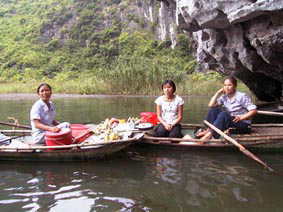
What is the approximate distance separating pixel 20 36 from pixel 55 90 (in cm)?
2496

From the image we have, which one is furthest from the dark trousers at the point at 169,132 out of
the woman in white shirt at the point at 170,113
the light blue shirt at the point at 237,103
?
the light blue shirt at the point at 237,103

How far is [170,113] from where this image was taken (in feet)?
20.5

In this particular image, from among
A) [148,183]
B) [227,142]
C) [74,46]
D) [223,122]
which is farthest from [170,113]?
[74,46]

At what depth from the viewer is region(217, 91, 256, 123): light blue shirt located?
602 cm

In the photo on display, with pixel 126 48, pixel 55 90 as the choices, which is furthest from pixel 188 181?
pixel 126 48

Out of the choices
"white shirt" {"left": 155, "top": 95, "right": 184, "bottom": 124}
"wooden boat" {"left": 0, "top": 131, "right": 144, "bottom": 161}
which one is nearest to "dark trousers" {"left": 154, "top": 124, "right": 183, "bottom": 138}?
"white shirt" {"left": 155, "top": 95, "right": 184, "bottom": 124}

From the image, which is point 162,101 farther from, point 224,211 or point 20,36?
point 20,36

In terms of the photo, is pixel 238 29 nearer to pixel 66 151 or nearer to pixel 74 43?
pixel 66 151

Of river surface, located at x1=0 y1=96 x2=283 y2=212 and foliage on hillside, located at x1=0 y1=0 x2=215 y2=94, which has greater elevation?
foliage on hillside, located at x1=0 y1=0 x2=215 y2=94

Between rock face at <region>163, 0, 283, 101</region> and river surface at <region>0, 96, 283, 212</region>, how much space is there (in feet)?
12.9

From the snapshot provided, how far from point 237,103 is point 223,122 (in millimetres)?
459

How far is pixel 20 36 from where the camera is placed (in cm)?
4669

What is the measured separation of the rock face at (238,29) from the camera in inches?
321

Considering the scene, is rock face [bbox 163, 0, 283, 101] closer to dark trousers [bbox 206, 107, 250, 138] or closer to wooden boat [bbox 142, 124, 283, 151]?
dark trousers [bbox 206, 107, 250, 138]
